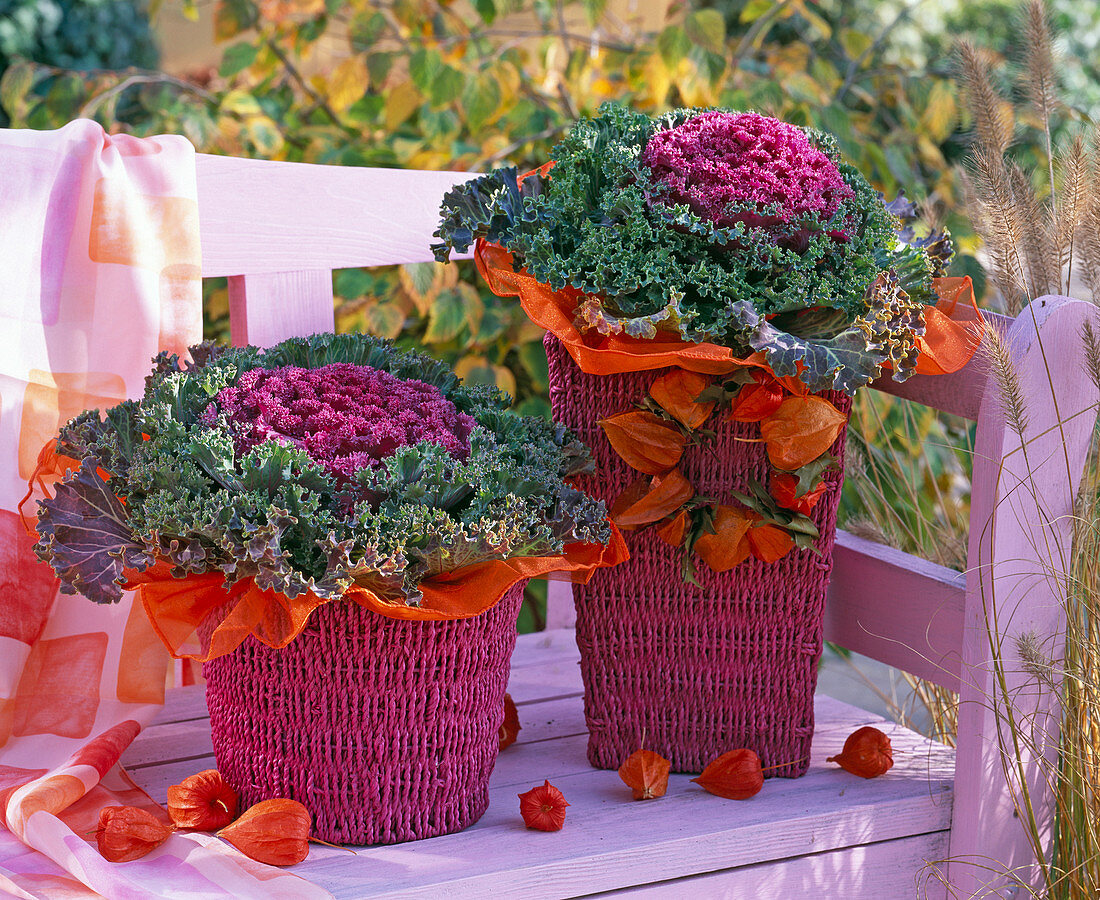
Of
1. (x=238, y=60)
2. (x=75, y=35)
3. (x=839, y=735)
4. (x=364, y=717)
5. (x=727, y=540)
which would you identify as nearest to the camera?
(x=364, y=717)

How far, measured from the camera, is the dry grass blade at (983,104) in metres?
1.15

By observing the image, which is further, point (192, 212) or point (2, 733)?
point (192, 212)

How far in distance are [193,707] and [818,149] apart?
99 centimetres

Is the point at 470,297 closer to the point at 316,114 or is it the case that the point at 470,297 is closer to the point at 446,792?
the point at 316,114

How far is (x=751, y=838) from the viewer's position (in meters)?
1.06

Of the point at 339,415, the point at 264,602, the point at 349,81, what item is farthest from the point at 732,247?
the point at 349,81

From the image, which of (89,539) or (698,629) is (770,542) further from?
(89,539)

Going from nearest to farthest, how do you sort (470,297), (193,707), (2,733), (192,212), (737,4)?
(2,733) → (192,212) → (193,707) → (470,297) → (737,4)

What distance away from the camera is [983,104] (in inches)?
46.1

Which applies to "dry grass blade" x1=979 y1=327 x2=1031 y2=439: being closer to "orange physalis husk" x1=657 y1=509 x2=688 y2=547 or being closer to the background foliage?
"orange physalis husk" x1=657 y1=509 x2=688 y2=547

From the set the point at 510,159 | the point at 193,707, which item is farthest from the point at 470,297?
the point at 193,707

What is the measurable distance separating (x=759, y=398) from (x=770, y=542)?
15cm

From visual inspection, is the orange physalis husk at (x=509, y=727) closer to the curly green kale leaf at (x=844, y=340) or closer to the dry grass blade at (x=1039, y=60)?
the curly green kale leaf at (x=844, y=340)

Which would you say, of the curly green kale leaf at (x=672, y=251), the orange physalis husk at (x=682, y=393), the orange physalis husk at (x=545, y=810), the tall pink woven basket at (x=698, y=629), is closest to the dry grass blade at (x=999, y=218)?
the curly green kale leaf at (x=672, y=251)
